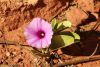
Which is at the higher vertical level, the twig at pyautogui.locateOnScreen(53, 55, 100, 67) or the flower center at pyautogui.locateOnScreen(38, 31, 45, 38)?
the flower center at pyautogui.locateOnScreen(38, 31, 45, 38)

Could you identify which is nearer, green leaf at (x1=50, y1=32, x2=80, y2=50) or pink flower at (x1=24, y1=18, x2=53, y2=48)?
pink flower at (x1=24, y1=18, x2=53, y2=48)

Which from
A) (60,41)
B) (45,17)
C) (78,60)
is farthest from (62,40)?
(45,17)

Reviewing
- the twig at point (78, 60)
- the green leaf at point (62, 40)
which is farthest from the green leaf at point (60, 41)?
the twig at point (78, 60)

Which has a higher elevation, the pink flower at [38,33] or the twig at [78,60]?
the pink flower at [38,33]

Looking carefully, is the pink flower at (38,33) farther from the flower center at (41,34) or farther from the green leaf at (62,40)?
the green leaf at (62,40)

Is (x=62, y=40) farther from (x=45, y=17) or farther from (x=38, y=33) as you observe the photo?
(x=45, y=17)

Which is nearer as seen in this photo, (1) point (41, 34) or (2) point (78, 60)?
(1) point (41, 34)

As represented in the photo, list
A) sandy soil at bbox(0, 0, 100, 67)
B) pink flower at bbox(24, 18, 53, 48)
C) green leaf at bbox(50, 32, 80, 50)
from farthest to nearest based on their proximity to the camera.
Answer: sandy soil at bbox(0, 0, 100, 67) < green leaf at bbox(50, 32, 80, 50) < pink flower at bbox(24, 18, 53, 48)

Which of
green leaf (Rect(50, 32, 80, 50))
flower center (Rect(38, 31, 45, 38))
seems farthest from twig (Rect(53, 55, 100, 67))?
flower center (Rect(38, 31, 45, 38))

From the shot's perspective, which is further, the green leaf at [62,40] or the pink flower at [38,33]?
the green leaf at [62,40]

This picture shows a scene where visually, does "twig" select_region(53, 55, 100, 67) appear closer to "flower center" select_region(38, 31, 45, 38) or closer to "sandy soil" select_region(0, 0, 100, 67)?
"sandy soil" select_region(0, 0, 100, 67)
